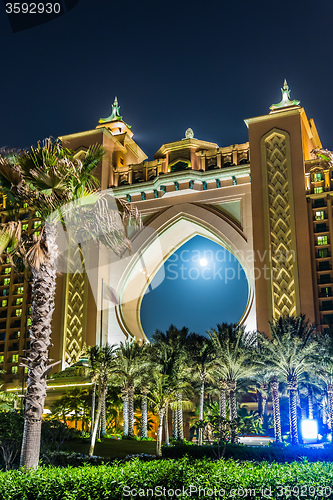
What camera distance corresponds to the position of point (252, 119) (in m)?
47.8

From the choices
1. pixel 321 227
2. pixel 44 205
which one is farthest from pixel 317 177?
pixel 44 205

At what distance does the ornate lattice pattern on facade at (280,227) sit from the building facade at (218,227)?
3.1 inches

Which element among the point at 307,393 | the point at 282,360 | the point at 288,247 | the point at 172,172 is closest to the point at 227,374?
the point at 282,360

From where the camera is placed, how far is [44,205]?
13.9 metres

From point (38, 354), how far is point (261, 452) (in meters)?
15.1

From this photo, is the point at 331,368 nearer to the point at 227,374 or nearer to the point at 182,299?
the point at 227,374

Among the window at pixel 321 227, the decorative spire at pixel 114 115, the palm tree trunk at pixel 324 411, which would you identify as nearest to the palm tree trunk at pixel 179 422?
the palm tree trunk at pixel 324 411

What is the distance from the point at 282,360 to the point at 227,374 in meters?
4.74

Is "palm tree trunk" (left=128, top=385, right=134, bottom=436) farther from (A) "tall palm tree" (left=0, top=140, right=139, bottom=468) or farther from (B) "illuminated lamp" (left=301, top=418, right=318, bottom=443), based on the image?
(A) "tall palm tree" (left=0, top=140, right=139, bottom=468)

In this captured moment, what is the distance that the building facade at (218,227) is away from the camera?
4266 cm

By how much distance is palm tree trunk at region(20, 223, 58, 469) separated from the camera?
11961mm

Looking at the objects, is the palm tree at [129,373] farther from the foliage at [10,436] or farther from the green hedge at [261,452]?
the foliage at [10,436]

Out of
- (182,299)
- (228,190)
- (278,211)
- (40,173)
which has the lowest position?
(40,173)

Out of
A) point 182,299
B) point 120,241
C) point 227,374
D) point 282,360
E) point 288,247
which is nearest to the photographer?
point 120,241
